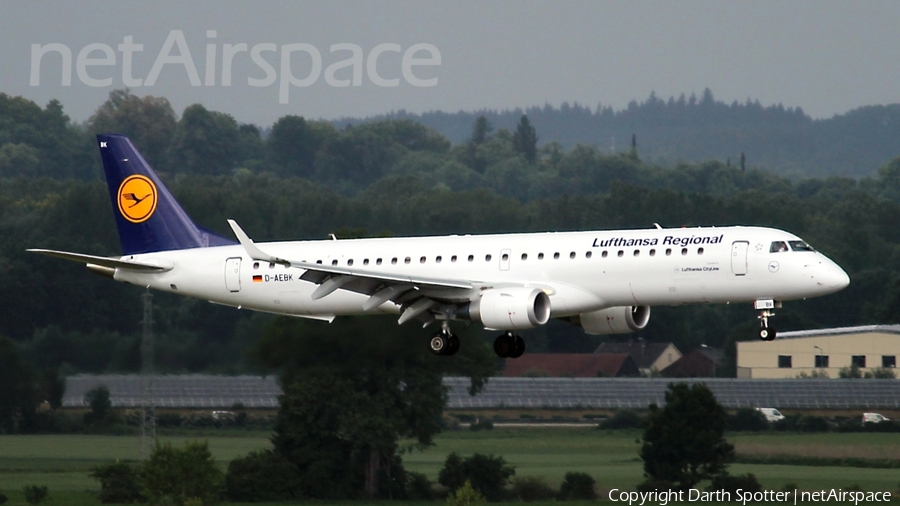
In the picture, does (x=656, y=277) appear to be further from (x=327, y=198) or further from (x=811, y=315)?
(x=327, y=198)

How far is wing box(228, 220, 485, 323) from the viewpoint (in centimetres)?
4278

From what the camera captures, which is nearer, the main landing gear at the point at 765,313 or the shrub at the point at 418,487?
the main landing gear at the point at 765,313

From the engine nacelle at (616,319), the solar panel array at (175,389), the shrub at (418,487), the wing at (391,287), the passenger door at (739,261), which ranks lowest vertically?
the shrub at (418,487)

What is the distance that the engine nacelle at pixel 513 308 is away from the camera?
4212 cm

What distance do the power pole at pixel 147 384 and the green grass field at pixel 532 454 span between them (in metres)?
0.55

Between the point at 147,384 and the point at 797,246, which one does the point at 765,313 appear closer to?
the point at 797,246

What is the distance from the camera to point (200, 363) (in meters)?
55.2

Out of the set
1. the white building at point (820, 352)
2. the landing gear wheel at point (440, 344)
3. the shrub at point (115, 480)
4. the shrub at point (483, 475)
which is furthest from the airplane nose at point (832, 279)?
the white building at point (820, 352)

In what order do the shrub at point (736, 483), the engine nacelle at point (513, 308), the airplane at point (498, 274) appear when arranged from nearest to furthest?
the airplane at point (498, 274), the engine nacelle at point (513, 308), the shrub at point (736, 483)

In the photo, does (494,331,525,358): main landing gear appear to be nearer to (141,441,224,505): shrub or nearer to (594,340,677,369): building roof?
(141,441,224,505): shrub

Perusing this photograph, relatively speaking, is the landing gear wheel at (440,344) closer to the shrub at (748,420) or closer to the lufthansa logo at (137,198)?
the lufthansa logo at (137,198)

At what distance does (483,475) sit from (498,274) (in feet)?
97.1

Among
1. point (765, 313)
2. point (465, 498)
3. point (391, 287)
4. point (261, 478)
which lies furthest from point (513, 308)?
point (261, 478)

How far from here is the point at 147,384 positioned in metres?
56.6
